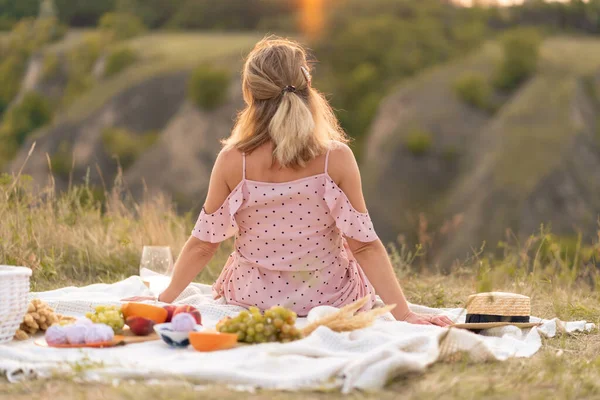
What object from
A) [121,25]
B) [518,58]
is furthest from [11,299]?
[121,25]

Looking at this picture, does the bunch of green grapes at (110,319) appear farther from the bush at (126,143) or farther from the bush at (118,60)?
the bush at (118,60)

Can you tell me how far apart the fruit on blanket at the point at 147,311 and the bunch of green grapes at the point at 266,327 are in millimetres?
Result: 416

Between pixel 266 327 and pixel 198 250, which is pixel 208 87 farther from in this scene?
pixel 266 327

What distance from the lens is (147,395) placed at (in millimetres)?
2781

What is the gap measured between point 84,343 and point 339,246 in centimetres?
144

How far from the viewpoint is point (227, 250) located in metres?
7.34

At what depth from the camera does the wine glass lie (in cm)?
504

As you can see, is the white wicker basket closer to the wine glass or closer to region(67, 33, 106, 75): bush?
the wine glass

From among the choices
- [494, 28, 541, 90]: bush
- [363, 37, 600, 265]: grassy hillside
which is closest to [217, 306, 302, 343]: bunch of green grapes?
[363, 37, 600, 265]: grassy hillside

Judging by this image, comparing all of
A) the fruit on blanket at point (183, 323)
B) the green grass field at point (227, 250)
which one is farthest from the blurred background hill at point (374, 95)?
the fruit on blanket at point (183, 323)

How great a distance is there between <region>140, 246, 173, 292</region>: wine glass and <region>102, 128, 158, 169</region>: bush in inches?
1997

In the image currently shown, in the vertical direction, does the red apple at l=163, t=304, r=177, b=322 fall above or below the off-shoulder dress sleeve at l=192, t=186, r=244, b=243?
below

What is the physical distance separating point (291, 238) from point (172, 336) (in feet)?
3.20

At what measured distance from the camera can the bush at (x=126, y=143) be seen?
55.4 metres
